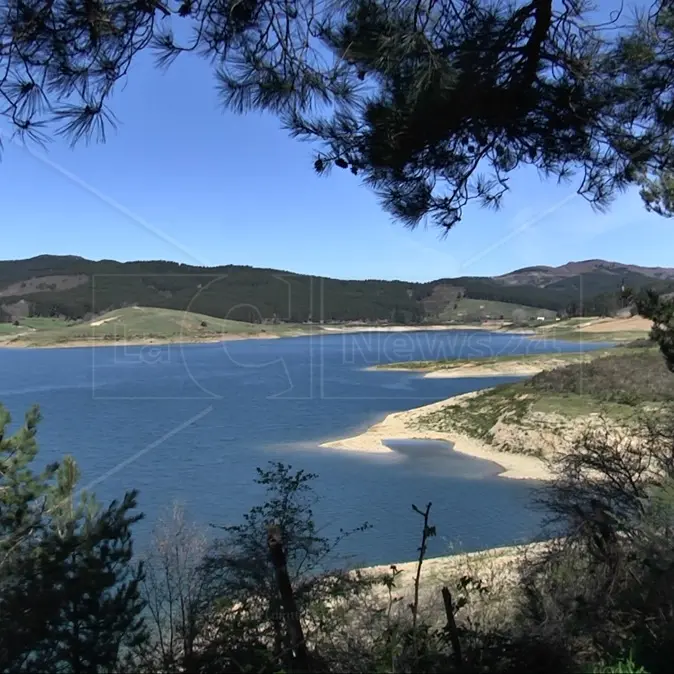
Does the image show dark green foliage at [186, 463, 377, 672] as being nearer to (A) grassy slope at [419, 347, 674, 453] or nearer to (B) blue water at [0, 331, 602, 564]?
(B) blue water at [0, 331, 602, 564]

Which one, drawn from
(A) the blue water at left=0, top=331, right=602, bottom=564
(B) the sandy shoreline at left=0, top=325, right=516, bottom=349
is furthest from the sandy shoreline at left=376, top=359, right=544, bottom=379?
(B) the sandy shoreline at left=0, top=325, right=516, bottom=349

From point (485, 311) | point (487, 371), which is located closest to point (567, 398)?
point (487, 371)

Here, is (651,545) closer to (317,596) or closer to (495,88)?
(317,596)

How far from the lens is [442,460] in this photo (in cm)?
2070

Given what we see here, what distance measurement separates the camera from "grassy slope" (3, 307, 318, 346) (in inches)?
3435

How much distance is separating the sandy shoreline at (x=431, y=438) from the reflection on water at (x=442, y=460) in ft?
0.92

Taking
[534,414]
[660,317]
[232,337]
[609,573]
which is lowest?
[534,414]

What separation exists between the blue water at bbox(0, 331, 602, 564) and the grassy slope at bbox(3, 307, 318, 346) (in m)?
35.8

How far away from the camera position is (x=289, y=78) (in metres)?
3.40

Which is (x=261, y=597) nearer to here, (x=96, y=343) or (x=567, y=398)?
(x=567, y=398)

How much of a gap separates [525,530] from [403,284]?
404ft

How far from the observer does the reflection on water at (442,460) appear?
18831mm

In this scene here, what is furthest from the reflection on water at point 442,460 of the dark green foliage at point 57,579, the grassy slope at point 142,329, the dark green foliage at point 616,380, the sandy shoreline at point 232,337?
the grassy slope at point 142,329

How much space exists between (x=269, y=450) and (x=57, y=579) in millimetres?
16273
